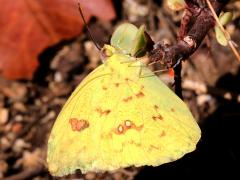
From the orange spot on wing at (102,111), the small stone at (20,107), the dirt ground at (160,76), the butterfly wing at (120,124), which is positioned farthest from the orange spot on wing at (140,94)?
the small stone at (20,107)

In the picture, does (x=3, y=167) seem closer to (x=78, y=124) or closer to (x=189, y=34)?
(x=78, y=124)

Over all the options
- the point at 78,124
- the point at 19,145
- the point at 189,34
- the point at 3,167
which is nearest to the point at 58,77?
the point at 19,145

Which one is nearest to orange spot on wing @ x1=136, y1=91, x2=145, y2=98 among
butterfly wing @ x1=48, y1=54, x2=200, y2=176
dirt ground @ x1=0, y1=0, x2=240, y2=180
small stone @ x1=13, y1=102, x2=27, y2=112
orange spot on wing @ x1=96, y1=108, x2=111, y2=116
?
butterfly wing @ x1=48, y1=54, x2=200, y2=176

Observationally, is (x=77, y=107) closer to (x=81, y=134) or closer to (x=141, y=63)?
(x=81, y=134)

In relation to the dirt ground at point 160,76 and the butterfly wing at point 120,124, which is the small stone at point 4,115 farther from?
the butterfly wing at point 120,124

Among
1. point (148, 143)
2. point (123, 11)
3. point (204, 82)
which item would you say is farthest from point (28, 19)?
point (148, 143)

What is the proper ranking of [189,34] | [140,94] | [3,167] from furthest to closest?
[3,167]
[140,94]
[189,34]

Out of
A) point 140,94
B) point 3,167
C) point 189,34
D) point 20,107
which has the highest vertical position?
point 189,34
